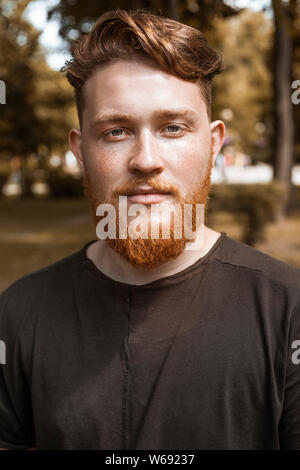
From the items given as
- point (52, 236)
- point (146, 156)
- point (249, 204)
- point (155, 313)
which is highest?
point (249, 204)

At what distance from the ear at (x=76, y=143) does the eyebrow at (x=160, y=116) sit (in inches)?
9.2

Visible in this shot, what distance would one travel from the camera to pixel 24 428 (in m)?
1.94

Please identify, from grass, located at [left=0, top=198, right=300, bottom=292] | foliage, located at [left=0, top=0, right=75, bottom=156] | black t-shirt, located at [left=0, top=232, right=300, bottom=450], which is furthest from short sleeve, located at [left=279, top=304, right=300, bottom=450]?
foliage, located at [left=0, top=0, right=75, bottom=156]

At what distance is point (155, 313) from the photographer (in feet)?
5.83

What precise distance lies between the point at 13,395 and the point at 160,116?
3.65 ft

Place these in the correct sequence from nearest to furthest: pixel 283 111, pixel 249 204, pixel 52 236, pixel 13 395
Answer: pixel 13 395, pixel 249 204, pixel 52 236, pixel 283 111

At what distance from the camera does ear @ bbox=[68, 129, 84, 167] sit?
6.48 ft

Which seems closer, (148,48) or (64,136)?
(148,48)

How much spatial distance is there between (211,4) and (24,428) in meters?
4.94
